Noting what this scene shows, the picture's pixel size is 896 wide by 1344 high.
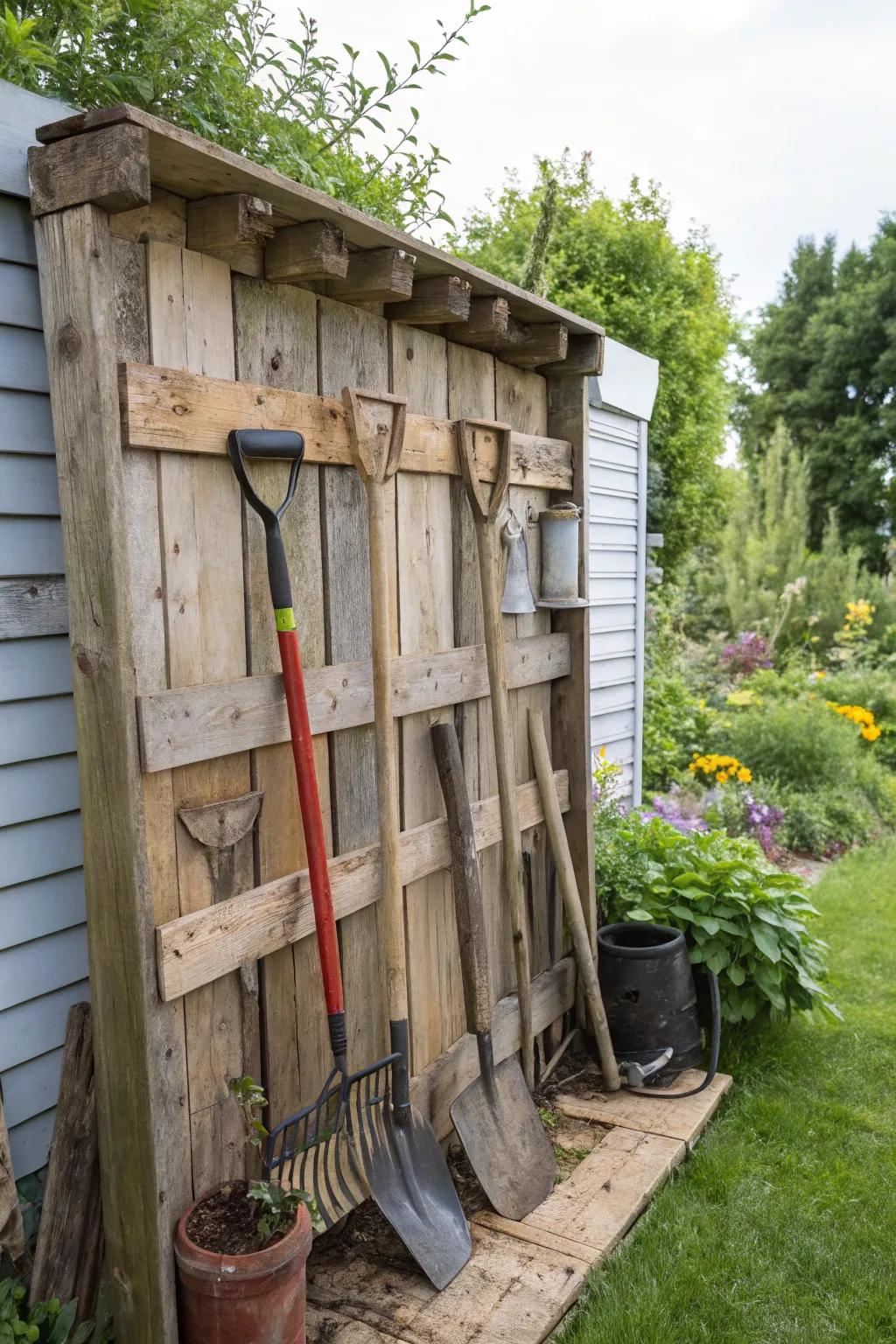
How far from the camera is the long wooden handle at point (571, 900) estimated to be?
3.30 metres

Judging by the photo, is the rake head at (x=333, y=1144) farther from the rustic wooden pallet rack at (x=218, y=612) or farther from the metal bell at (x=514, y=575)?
the metal bell at (x=514, y=575)

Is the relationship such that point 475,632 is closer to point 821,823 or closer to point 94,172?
point 94,172

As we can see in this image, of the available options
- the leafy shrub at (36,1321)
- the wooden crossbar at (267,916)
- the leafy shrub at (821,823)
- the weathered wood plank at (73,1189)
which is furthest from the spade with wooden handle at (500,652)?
the leafy shrub at (821,823)

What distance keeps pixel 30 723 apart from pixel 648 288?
28.6 feet

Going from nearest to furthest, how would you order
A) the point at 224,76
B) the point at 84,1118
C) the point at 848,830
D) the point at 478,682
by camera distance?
the point at 84,1118 < the point at 224,76 < the point at 478,682 < the point at 848,830

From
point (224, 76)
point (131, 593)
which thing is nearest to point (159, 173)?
point (224, 76)

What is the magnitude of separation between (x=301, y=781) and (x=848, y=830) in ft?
16.9

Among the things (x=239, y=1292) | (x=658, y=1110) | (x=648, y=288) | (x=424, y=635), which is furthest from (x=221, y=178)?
(x=648, y=288)

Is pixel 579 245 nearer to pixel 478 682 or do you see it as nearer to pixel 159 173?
pixel 478 682

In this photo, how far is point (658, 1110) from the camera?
10.5ft

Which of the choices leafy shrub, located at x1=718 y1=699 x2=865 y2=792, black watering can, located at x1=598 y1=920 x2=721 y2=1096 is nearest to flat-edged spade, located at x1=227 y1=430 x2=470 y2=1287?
black watering can, located at x1=598 y1=920 x2=721 y2=1096

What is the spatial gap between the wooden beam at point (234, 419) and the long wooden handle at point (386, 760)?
173 mm

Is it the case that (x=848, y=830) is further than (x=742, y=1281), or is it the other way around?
(x=848, y=830)

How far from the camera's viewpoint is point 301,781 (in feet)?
6.98
